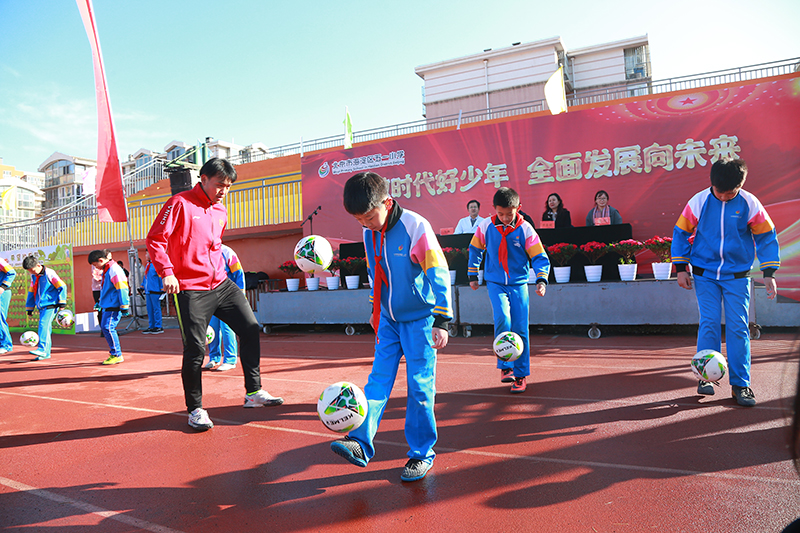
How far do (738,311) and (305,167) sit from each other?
45.4 ft

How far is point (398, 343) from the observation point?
131 inches

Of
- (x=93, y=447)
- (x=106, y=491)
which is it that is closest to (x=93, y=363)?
(x=93, y=447)

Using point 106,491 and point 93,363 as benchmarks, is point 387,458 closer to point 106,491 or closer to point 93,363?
point 106,491

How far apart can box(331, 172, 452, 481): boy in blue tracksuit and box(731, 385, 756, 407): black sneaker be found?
10.4ft

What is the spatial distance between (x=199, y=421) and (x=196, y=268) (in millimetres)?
1422

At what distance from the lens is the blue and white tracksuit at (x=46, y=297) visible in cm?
924

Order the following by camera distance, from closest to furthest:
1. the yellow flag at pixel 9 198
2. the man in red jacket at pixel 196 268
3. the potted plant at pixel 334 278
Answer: the man in red jacket at pixel 196 268, the potted plant at pixel 334 278, the yellow flag at pixel 9 198

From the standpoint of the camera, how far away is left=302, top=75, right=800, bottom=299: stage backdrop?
10.4m

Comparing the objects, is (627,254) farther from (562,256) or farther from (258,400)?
(258,400)

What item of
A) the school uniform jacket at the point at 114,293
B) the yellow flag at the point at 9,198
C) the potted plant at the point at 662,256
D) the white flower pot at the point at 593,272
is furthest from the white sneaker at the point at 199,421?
the yellow flag at the point at 9,198

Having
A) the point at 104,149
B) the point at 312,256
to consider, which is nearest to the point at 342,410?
the point at 312,256

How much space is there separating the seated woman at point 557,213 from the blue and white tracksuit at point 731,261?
627 cm

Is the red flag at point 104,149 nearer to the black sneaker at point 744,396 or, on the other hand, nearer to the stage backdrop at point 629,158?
the stage backdrop at point 629,158

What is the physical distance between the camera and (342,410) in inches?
115
